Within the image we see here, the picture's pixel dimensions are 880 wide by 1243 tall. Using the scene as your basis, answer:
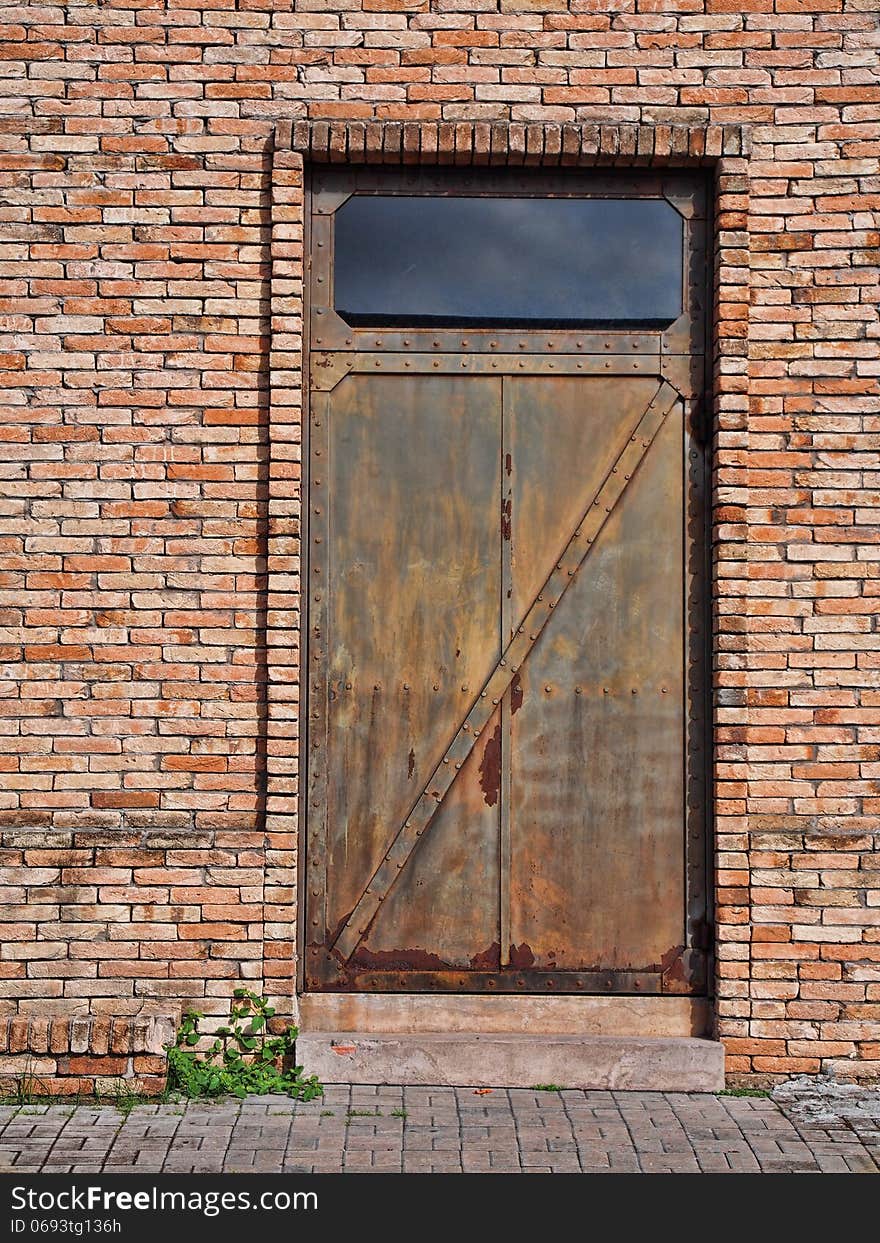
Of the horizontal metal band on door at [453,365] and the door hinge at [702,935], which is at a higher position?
the horizontal metal band on door at [453,365]

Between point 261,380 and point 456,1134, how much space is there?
3142 mm

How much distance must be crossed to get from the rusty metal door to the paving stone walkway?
1.77 feet

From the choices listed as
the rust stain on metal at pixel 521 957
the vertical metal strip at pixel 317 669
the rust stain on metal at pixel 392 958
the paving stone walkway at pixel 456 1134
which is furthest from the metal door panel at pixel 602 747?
the vertical metal strip at pixel 317 669

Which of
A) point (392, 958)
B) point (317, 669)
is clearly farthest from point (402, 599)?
point (392, 958)

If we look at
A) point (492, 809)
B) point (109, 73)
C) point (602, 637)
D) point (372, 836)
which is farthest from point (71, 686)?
point (109, 73)

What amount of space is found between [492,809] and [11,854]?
6.64ft

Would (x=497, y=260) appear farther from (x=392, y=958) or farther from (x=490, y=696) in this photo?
(x=392, y=958)

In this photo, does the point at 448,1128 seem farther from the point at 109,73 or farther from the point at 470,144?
the point at 109,73

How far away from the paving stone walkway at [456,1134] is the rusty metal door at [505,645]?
538mm

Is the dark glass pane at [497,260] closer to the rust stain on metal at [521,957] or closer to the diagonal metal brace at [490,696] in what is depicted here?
the diagonal metal brace at [490,696]

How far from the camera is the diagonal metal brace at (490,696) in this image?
5.14 m

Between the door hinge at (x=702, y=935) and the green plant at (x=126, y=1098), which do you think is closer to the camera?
the green plant at (x=126, y=1098)

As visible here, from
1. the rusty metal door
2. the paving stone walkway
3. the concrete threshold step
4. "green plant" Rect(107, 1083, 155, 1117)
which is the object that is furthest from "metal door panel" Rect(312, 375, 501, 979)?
"green plant" Rect(107, 1083, 155, 1117)

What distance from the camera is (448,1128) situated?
4496 millimetres
